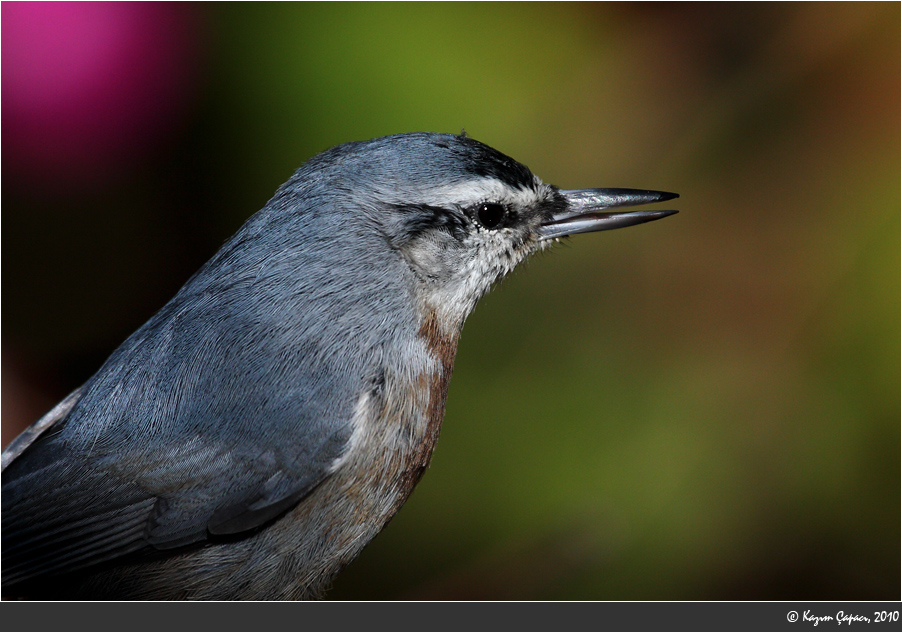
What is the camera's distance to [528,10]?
1996 millimetres

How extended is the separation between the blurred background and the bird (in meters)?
0.32

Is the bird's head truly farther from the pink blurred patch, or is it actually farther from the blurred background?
the pink blurred patch

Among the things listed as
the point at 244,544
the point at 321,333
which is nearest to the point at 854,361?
the point at 321,333

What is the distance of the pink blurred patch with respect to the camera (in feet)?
5.19

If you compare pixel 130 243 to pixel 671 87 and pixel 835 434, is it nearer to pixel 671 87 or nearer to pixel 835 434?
pixel 671 87

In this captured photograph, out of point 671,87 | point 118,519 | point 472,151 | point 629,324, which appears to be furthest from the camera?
point 671,87

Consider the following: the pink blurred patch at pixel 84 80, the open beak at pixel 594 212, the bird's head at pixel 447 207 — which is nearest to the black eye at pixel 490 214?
the bird's head at pixel 447 207

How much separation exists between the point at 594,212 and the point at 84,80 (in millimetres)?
1155

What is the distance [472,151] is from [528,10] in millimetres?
804

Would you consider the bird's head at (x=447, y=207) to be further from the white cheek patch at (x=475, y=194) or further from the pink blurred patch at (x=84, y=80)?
the pink blurred patch at (x=84, y=80)

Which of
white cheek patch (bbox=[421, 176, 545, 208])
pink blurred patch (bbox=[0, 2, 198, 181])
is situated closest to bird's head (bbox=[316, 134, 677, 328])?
white cheek patch (bbox=[421, 176, 545, 208])

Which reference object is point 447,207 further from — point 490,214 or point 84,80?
point 84,80

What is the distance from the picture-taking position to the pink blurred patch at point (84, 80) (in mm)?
1582

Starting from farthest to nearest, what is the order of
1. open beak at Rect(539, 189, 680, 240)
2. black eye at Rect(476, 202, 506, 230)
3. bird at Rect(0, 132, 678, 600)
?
open beak at Rect(539, 189, 680, 240) → black eye at Rect(476, 202, 506, 230) → bird at Rect(0, 132, 678, 600)
